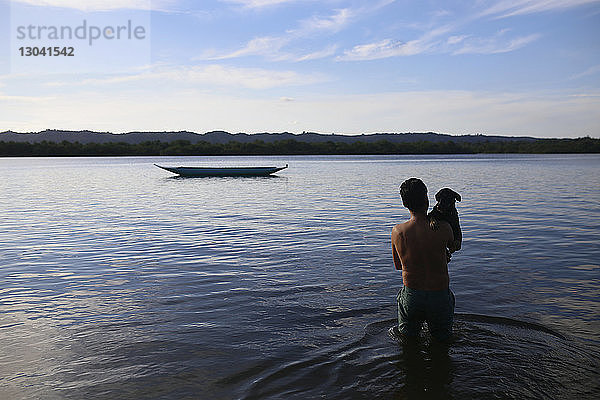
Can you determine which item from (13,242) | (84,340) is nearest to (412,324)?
(84,340)

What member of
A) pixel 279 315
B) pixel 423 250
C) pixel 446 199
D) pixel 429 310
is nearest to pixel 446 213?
pixel 446 199

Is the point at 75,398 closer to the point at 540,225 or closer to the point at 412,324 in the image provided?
the point at 412,324

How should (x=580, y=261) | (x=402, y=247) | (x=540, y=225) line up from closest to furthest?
(x=402, y=247)
(x=580, y=261)
(x=540, y=225)

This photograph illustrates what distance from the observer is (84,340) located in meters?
7.70

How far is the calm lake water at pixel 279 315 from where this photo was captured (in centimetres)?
625

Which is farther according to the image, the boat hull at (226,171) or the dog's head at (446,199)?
the boat hull at (226,171)

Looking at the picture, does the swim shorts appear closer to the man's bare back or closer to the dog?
the man's bare back

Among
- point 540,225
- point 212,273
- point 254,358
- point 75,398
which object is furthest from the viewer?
point 540,225

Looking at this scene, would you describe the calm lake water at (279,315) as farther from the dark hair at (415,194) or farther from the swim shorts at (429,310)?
the dark hair at (415,194)

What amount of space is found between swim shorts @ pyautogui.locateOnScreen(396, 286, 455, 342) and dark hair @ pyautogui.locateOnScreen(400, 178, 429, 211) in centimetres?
105

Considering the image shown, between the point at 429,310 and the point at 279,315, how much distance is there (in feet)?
10.2

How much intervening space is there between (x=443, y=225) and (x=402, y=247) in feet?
1.79

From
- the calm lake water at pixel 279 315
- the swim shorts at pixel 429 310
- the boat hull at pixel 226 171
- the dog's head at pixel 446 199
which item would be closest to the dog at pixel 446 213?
the dog's head at pixel 446 199

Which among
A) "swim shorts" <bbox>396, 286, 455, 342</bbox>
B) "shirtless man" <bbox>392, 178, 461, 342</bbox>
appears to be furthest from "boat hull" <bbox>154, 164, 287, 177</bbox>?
"shirtless man" <bbox>392, 178, 461, 342</bbox>
